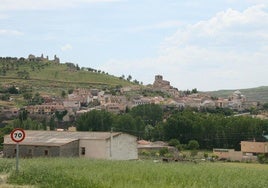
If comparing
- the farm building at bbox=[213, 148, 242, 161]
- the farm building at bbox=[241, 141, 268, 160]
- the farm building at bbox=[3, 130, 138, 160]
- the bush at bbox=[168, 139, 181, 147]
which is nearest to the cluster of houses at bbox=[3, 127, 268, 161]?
the farm building at bbox=[3, 130, 138, 160]

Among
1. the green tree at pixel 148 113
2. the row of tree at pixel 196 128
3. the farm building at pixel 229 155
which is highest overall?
the green tree at pixel 148 113

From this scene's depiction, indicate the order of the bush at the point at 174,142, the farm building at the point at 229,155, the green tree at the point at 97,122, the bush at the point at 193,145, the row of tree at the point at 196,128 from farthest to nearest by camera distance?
the green tree at the point at 97,122, the row of tree at the point at 196,128, the bush at the point at 174,142, the bush at the point at 193,145, the farm building at the point at 229,155

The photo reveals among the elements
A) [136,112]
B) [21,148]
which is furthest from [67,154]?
[136,112]

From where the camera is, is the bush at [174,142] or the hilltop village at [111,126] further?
the bush at [174,142]

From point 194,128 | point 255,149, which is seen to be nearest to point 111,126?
point 194,128

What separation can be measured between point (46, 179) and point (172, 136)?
8296 centimetres

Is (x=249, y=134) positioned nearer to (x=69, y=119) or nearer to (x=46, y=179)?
(x=69, y=119)

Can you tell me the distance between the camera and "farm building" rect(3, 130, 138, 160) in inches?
1763

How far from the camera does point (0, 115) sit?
144 meters

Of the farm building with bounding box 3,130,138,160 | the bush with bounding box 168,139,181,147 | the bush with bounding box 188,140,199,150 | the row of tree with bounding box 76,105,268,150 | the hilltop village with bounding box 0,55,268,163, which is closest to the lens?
the farm building with bounding box 3,130,138,160

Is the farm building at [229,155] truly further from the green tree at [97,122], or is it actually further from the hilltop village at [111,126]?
the green tree at [97,122]

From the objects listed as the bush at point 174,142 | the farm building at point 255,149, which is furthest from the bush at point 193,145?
the farm building at point 255,149

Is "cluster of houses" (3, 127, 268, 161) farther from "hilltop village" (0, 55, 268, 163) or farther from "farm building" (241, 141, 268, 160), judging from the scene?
"farm building" (241, 141, 268, 160)

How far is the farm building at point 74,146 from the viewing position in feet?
147
